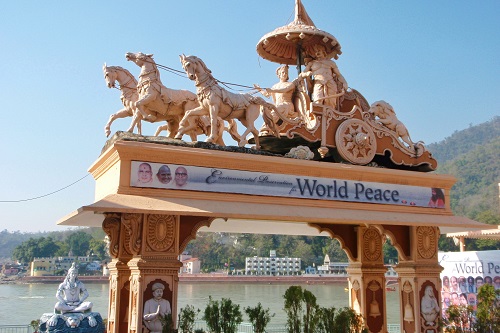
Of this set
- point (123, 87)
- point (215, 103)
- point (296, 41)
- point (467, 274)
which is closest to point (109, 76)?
point (123, 87)

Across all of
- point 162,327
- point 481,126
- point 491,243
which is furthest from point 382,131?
point 481,126

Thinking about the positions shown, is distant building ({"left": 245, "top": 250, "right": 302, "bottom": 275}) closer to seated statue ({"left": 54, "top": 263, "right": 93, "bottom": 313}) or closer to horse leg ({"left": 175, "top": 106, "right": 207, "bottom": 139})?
seated statue ({"left": 54, "top": 263, "right": 93, "bottom": 313})

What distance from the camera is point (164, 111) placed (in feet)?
31.3

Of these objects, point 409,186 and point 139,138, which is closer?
point 139,138

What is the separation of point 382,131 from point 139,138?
4.81 m

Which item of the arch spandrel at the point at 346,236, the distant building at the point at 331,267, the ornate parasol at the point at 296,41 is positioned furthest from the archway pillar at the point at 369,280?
the distant building at the point at 331,267

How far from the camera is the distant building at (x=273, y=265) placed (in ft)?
224

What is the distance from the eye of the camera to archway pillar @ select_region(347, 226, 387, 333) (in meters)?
11.4

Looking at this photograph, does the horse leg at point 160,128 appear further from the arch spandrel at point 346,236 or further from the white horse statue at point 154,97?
the arch spandrel at point 346,236

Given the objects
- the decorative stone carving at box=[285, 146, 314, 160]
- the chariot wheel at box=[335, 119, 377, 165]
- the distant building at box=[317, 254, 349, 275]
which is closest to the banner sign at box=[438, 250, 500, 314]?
the chariot wheel at box=[335, 119, 377, 165]

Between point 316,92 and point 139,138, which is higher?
point 316,92

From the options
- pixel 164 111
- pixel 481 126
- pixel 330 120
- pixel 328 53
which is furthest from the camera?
pixel 481 126

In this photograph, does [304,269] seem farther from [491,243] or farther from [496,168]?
[496,168]

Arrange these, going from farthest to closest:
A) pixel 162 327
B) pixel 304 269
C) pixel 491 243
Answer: pixel 304 269
pixel 491 243
pixel 162 327
